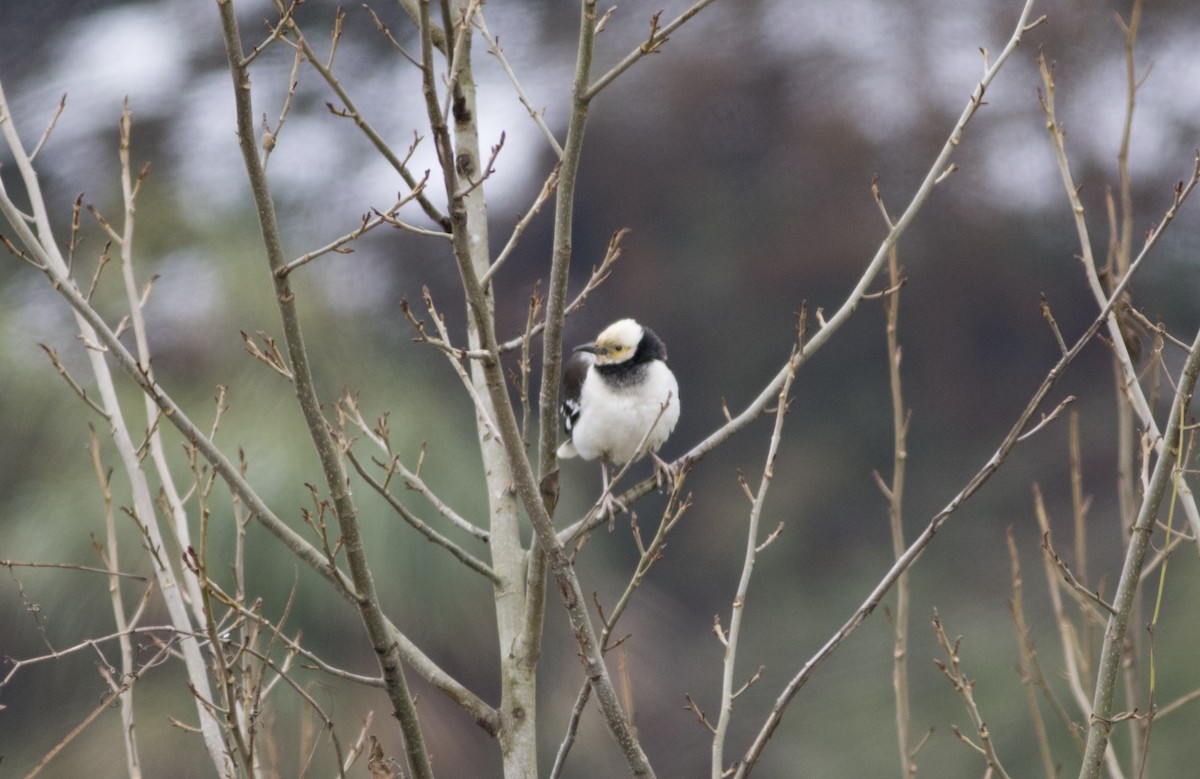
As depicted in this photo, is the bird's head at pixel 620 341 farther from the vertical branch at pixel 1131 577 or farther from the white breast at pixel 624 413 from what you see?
the vertical branch at pixel 1131 577

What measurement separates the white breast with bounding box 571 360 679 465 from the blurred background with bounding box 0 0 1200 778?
3.03ft

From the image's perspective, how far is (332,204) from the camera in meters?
4.54

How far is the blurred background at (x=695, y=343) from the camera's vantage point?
380 cm

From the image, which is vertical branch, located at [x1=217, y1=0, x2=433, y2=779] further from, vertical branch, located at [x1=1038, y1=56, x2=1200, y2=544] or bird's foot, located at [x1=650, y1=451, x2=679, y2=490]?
bird's foot, located at [x1=650, y1=451, x2=679, y2=490]

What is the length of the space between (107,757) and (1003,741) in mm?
2660

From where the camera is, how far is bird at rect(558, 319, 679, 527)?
282cm

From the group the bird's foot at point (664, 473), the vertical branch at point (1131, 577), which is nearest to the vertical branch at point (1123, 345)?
the vertical branch at point (1131, 577)

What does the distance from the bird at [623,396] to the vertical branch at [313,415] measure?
125 cm

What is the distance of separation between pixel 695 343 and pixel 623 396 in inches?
96.0

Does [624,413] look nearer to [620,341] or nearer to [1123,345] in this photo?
[620,341]

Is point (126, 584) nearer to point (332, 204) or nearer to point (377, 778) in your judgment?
point (332, 204)

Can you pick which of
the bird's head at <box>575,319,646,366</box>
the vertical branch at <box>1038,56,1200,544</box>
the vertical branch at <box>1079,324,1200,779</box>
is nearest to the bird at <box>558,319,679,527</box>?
the bird's head at <box>575,319,646,366</box>

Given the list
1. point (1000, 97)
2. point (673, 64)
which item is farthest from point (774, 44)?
point (1000, 97)

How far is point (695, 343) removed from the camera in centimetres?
525
